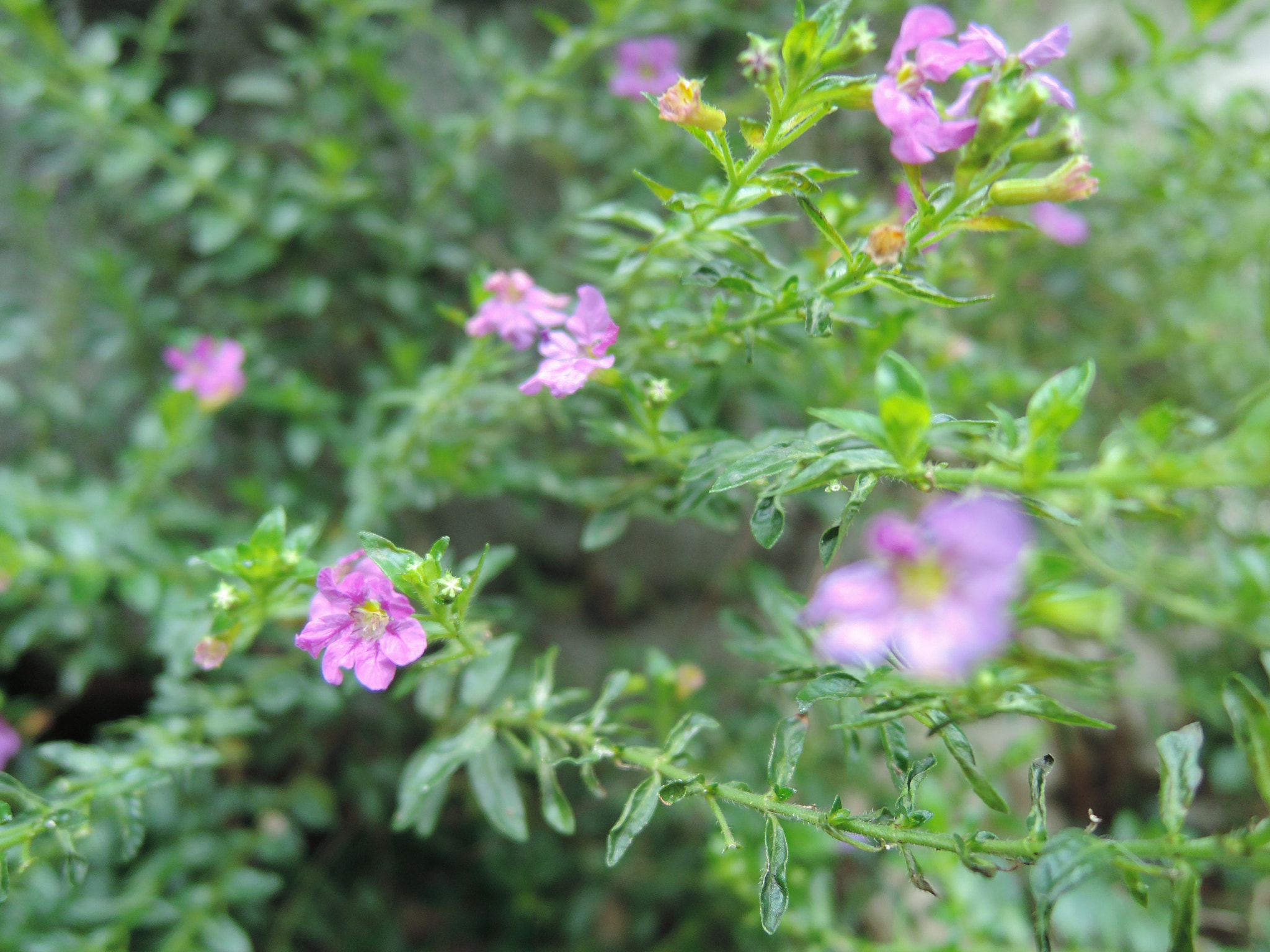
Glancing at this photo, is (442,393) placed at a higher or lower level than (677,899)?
higher

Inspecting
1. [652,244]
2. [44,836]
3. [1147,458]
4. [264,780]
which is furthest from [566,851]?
Answer: [1147,458]

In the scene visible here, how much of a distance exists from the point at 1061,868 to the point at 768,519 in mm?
403

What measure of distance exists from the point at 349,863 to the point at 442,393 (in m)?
1.18

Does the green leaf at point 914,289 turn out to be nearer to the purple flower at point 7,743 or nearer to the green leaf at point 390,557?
the green leaf at point 390,557

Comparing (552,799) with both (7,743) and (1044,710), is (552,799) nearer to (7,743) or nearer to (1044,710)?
(1044,710)

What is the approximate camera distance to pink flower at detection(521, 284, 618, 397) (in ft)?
3.22

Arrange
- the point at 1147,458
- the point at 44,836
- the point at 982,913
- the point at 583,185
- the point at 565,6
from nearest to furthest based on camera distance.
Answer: the point at 1147,458 → the point at 44,836 → the point at 982,913 → the point at 583,185 → the point at 565,6

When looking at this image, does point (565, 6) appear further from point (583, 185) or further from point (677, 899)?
point (677, 899)

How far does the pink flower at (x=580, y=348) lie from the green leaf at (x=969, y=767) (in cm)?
55

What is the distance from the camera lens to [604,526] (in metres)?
1.26

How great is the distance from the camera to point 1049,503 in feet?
2.57

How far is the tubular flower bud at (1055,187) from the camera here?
33.8 inches

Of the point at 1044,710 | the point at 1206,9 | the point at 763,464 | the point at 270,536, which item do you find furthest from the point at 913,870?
the point at 1206,9

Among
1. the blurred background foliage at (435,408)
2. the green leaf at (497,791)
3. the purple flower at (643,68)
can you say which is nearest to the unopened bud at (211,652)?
the blurred background foliage at (435,408)
